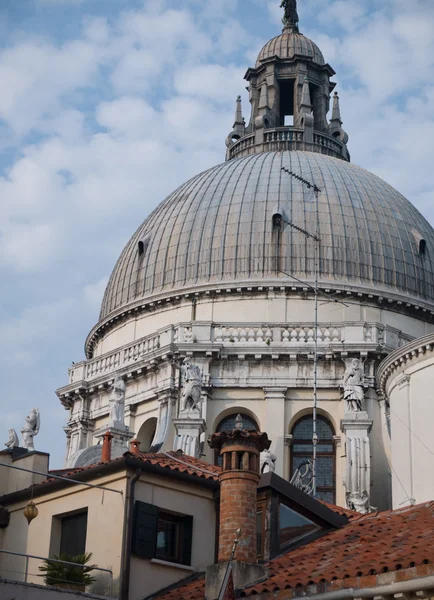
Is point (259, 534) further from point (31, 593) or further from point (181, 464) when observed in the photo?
point (31, 593)

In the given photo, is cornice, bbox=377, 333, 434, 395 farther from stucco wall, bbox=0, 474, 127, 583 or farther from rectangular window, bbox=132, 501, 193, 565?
stucco wall, bbox=0, 474, 127, 583

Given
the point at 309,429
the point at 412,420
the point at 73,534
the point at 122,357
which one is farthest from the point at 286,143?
the point at 73,534

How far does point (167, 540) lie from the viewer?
85.5 feet

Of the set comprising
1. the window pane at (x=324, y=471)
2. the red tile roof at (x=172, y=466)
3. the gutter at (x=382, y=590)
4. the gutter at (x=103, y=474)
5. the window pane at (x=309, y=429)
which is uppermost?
the window pane at (x=309, y=429)

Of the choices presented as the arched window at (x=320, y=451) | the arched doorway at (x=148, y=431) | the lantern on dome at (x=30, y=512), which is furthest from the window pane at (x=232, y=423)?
the lantern on dome at (x=30, y=512)

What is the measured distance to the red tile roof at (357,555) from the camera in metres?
21.6

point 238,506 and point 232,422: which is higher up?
point 232,422

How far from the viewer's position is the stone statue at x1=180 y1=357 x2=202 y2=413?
48.2 m

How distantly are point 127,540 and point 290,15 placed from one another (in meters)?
54.1

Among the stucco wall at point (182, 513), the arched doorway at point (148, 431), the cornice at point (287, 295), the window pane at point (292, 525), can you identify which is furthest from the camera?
the cornice at point (287, 295)

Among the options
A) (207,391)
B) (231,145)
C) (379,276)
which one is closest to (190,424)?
(207,391)

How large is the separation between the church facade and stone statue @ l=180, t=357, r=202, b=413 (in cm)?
5

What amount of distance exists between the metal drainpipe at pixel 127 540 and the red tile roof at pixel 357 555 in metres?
0.80

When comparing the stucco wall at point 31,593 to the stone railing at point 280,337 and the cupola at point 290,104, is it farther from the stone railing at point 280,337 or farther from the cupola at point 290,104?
the cupola at point 290,104
